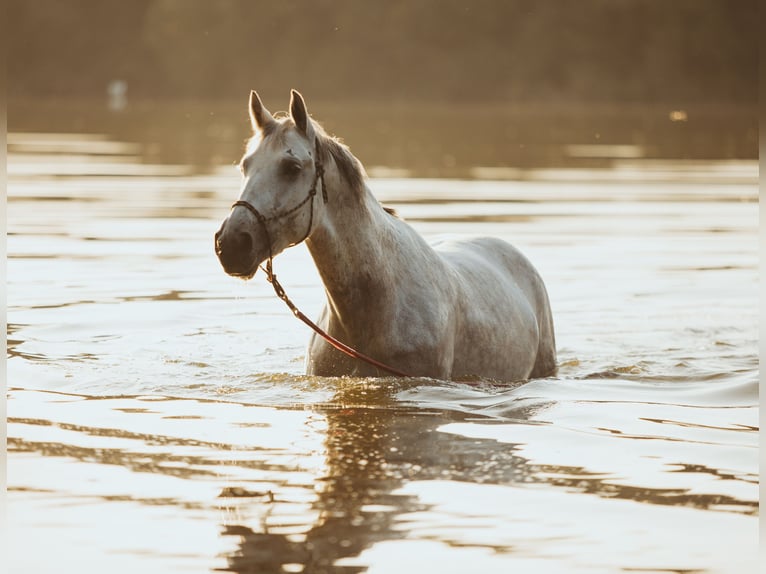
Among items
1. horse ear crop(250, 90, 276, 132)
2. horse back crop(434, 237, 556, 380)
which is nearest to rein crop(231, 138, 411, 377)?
horse ear crop(250, 90, 276, 132)

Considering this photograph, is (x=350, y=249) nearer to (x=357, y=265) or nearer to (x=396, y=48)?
(x=357, y=265)

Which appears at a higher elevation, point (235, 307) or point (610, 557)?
point (235, 307)

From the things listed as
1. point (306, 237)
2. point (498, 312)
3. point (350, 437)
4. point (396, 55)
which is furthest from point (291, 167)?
point (396, 55)

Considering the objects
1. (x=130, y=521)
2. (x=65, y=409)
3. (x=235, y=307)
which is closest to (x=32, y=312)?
(x=235, y=307)

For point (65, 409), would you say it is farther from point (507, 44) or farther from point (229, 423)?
point (507, 44)

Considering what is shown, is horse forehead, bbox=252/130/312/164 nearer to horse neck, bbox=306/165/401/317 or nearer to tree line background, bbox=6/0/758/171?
horse neck, bbox=306/165/401/317

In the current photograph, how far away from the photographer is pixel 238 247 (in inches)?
248

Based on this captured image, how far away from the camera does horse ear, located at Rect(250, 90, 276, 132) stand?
674 centimetres

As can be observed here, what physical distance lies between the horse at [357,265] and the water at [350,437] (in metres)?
0.18

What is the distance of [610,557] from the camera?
4648 millimetres

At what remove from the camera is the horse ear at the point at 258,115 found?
674 centimetres

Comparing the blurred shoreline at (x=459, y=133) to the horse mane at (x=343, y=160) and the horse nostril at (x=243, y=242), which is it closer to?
the horse mane at (x=343, y=160)

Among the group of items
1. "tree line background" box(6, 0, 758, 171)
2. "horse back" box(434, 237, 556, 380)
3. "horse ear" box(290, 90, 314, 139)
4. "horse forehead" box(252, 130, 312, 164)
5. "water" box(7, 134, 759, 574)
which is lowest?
"water" box(7, 134, 759, 574)

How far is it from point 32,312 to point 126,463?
526 centimetres
